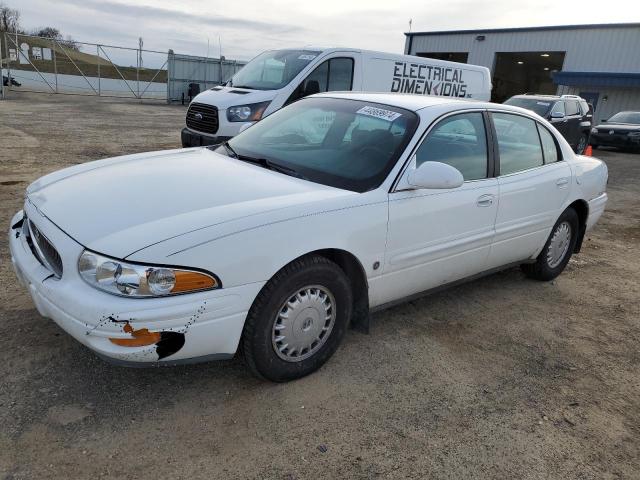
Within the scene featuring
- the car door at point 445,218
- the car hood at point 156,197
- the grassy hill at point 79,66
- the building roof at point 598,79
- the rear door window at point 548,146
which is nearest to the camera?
the car hood at point 156,197

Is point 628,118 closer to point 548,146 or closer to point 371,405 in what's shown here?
point 548,146

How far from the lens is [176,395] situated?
2.82 metres

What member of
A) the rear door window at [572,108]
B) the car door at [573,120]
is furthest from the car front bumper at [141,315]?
the rear door window at [572,108]

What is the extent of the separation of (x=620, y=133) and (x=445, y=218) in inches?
671

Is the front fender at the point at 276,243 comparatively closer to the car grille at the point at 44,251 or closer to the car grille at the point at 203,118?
the car grille at the point at 44,251

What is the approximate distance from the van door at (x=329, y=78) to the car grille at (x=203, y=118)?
1.23m

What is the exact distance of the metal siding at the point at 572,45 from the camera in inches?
976

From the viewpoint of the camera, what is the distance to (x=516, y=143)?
4.21 meters

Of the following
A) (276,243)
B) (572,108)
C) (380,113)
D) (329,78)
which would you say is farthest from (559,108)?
(276,243)

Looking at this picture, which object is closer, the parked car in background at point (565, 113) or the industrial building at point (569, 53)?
the parked car in background at point (565, 113)

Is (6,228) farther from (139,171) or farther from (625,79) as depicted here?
(625,79)

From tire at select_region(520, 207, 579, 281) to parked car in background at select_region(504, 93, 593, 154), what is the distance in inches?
387

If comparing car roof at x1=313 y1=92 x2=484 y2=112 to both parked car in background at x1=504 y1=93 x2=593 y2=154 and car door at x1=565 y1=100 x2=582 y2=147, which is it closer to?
parked car in background at x1=504 y1=93 x2=593 y2=154

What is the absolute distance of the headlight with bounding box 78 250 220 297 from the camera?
236cm
